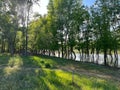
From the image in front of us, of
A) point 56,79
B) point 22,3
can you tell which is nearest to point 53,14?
point 22,3

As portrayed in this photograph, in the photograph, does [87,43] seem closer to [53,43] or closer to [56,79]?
[53,43]

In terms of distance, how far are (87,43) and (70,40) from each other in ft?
15.9

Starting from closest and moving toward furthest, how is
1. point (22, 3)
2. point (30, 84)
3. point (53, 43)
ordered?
point (30, 84), point (22, 3), point (53, 43)

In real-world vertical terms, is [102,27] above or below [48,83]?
above

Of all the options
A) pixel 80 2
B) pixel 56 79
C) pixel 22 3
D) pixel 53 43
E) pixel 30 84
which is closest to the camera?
pixel 30 84

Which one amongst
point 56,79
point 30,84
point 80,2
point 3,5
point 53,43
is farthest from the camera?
point 53,43

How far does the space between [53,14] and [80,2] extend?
6352 mm

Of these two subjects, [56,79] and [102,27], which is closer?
[56,79]

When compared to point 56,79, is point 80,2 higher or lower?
higher

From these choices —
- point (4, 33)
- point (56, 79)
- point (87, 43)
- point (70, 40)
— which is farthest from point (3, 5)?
point (56, 79)

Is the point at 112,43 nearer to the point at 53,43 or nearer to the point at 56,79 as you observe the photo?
the point at 53,43

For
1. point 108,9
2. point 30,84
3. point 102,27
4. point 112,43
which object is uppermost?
point 108,9

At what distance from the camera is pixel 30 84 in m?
13.1

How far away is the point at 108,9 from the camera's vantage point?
49.0 m
